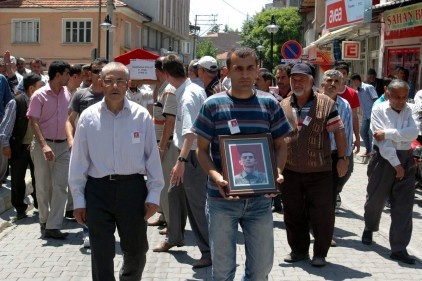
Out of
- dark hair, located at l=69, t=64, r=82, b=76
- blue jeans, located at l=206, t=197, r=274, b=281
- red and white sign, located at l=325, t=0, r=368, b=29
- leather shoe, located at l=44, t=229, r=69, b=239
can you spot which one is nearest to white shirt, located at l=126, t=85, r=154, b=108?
A: dark hair, located at l=69, t=64, r=82, b=76

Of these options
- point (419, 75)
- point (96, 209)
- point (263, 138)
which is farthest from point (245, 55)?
point (419, 75)

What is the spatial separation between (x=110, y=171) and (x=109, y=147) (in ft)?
0.55

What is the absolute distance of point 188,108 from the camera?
612 cm

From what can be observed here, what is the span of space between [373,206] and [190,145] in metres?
2.46

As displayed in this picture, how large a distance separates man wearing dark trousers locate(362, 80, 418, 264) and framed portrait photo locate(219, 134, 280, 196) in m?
2.75

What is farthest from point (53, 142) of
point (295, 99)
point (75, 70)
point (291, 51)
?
point (291, 51)

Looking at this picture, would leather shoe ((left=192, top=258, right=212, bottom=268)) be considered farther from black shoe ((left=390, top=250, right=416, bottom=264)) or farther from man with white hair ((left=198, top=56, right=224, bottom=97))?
black shoe ((left=390, top=250, right=416, bottom=264))

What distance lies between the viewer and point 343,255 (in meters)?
6.97

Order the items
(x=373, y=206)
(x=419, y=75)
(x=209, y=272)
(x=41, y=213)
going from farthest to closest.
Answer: (x=419, y=75), (x=41, y=213), (x=373, y=206), (x=209, y=272)

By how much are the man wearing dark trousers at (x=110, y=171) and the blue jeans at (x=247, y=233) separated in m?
0.51

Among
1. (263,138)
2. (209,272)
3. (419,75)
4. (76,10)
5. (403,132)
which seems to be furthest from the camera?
(76,10)

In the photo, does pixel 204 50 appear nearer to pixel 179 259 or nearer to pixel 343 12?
pixel 343 12

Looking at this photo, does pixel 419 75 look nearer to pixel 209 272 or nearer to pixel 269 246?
pixel 209 272

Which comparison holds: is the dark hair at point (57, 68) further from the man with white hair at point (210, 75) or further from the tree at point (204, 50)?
the tree at point (204, 50)
